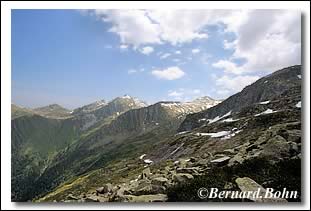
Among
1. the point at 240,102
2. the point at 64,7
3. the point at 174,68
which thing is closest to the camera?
the point at 64,7

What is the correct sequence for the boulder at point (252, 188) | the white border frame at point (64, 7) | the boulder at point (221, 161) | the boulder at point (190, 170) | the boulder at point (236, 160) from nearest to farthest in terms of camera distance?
the boulder at point (252, 188) < the white border frame at point (64, 7) < the boulder at point (236, 160) < the boulder at point (190, 170) < the boulder at point (221, 161)

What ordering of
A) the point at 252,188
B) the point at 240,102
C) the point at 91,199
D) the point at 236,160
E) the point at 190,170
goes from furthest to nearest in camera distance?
the point at 240,102, the point at 190,170, the point at 236,160, the point at 91,199, the point at 252,188

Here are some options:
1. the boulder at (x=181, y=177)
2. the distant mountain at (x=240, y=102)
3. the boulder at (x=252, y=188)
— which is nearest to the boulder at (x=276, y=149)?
the boulder at (x=252, y=188)

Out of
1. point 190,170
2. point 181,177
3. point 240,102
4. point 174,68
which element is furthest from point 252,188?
point 240,102

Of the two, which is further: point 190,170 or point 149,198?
point 190,170

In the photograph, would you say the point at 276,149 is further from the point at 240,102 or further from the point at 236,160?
the point at 240,102

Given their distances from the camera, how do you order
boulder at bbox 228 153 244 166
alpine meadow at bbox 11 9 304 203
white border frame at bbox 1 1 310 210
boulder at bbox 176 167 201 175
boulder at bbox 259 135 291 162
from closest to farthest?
1. alpine meadow at bbox 11 9 304 203
2. white border frame at bbox 1 1 310 210
3. boulder at bbox 259 135 291 162
4. boulder at bbox 228 153 244 166
5. boulder at bbox 176 167 201 175

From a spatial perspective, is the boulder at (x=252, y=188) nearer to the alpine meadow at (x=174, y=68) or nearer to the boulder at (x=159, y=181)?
the alpine meadow at (x=174, y=68)

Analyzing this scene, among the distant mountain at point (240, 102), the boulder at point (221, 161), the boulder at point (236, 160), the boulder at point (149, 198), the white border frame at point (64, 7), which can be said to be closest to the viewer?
the boulder at point (149, 198)

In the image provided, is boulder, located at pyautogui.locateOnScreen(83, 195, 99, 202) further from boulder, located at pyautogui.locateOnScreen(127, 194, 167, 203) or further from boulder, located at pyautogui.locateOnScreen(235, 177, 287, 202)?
boulder, located at pyautogui.locateOnScreen(235, 177, 287, 202)

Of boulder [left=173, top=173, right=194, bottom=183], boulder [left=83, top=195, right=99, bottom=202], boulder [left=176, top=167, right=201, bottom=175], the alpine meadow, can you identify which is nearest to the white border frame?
the alpine meadow

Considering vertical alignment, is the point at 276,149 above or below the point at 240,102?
below

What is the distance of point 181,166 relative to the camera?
1830 cm

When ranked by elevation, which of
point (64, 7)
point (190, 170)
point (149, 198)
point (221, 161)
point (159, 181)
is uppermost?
point (64, 7)
